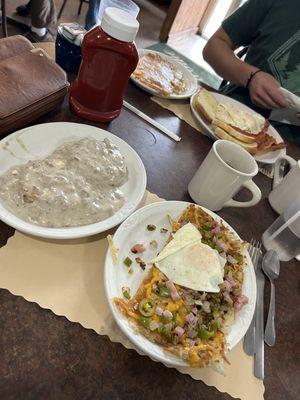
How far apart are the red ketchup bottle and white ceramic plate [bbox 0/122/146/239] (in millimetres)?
118

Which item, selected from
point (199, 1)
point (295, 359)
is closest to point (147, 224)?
point (295, 359)

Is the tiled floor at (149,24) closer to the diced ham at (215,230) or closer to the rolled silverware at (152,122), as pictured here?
the rolled silverware at (152,122)

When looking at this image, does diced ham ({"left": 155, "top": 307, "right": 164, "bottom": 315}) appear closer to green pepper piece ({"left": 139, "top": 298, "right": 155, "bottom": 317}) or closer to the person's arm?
green pepper piece ({"left": 139, "top": 298, "right": 155, "bottom": 317})

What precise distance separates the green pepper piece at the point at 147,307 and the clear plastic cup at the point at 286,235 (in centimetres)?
41

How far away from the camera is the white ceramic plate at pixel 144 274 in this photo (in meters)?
0.57

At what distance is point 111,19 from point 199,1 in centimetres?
392

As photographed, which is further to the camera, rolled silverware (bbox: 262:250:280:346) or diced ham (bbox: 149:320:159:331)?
rolled silverware (bbox: 262:250:280:346)

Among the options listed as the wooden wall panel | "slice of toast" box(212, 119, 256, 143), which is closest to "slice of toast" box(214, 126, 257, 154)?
"slice of toast" box(212, 119, 256, 143)

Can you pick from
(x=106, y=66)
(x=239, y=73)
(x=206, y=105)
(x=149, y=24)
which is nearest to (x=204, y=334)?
(x=106, y=66)

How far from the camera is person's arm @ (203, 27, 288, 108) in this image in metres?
1.36

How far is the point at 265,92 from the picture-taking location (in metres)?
1.37

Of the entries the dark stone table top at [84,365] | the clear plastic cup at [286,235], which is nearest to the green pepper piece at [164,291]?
the dark stone table top at [84,365]

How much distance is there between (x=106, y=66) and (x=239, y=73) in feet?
2.79

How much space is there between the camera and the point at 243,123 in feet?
3.92
